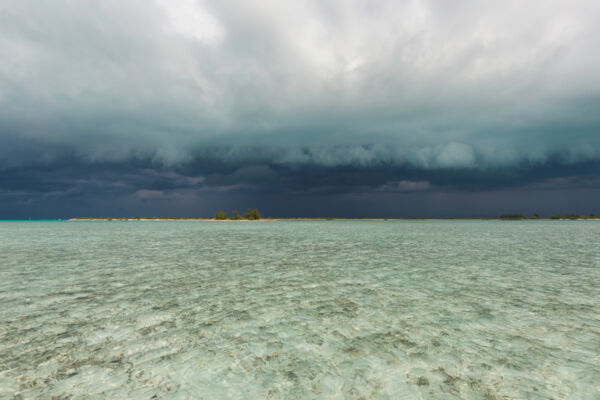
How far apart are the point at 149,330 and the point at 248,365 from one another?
4545mm

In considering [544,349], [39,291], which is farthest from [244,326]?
[39,291]

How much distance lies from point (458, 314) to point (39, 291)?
20.2 meters

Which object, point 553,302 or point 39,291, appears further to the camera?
point 39,291

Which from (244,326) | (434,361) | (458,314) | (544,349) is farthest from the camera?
(458,314)

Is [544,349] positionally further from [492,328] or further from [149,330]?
[149,330]

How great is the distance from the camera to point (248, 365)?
26.3 ft

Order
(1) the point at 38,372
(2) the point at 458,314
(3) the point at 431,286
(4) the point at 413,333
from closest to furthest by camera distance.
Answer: (1) the point at 38,372 < (4) the point at 413,333 < (2) the point at 458,314 < (3) the point at 431,286

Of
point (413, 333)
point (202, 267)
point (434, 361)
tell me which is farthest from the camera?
point (202, 267)

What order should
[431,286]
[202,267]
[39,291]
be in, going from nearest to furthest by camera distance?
[39,291] → [431,286] → [202,267]

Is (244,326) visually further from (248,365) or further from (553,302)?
(553,302)

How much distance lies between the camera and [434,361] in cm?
820

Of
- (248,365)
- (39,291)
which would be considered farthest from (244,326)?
(39,291)

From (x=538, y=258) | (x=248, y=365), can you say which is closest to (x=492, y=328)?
(x=248, y=365)

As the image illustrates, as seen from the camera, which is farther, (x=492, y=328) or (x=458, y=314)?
(x=458, y=314)
